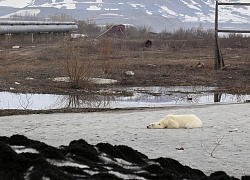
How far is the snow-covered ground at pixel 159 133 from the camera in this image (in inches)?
308

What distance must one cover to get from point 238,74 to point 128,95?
6723 mm

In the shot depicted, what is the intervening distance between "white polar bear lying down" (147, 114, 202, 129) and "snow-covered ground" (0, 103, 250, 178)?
170 millimetres

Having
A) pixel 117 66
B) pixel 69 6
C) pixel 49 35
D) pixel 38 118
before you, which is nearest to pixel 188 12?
pixel 69 6

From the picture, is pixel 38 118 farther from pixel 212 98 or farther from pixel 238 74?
pixel 238 74

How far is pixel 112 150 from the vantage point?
641cm

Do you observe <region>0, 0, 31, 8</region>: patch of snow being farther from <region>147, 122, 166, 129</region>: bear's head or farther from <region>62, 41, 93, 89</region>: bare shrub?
<region>147, 122, 166, 129</region>: bear's head

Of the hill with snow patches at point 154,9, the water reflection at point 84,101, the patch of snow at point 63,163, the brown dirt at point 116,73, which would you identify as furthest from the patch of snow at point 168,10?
the patch of snow at point 63,163

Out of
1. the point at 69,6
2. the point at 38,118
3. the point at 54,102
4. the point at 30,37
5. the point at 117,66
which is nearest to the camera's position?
the point at 38,118

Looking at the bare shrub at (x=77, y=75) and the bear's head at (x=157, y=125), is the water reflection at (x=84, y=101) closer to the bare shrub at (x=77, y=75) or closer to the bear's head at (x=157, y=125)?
the bare shrub at (x=77, y=75)

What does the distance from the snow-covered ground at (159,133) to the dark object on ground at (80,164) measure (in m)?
1.10

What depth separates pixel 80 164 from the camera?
19.0 feet

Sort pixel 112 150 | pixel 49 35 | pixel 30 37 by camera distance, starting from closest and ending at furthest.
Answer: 1. pixel 112 150
2. pixel 30 37
3. pixel 49 35

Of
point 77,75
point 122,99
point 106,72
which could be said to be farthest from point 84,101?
point 106,72

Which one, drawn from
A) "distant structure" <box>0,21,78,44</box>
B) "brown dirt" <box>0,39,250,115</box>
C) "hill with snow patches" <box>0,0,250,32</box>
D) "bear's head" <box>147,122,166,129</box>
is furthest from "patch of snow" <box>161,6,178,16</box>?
"bear's head" <box>147,122,166,129</box>
